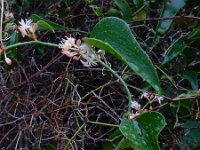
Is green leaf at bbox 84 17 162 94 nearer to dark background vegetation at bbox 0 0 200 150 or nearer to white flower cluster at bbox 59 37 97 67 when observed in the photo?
white flower cluster at bbox 59 37 97 67

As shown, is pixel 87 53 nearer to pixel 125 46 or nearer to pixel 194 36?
pixel 125 46

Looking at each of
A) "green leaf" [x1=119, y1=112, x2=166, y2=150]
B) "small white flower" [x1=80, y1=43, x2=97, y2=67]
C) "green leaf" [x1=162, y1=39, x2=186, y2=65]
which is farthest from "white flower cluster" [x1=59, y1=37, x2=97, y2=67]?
"green leaf" [x1=162, y1=39, x2=186, y2=65]

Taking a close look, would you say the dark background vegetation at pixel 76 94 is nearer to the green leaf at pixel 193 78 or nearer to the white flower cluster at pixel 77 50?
the green leaf at pixel 193 78

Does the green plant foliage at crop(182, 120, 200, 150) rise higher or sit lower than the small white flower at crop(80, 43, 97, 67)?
lower

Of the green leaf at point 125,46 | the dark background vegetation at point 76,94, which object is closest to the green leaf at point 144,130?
the green leaf at point 125,46

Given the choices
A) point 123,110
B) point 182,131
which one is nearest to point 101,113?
point 123,110

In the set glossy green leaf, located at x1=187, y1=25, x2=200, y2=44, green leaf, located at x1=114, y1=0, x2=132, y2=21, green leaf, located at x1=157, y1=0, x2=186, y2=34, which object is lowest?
glossy green leaf, located at x1=187, y1=25, x2=200, y2=44
